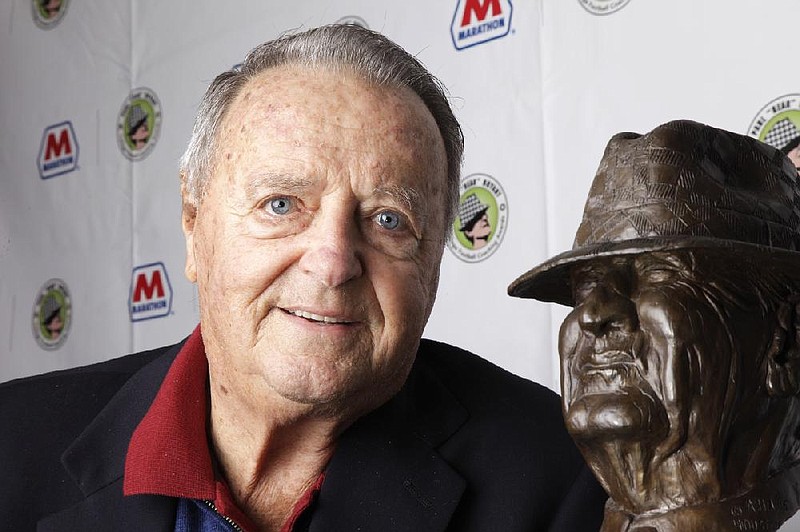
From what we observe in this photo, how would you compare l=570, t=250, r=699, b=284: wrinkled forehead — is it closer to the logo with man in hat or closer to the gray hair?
the gray hair

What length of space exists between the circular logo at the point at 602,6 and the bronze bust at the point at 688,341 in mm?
746

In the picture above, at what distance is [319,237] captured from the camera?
1.17 metres

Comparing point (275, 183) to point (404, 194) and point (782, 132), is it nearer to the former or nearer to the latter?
point (404, 194)

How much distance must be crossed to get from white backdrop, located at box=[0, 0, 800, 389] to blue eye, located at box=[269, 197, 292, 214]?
24.6 inches

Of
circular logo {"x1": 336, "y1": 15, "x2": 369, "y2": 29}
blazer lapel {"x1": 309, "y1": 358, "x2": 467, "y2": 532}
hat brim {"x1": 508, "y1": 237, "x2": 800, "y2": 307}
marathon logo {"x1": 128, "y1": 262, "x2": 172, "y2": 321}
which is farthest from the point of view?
marathon logo {"x1": 128, "y1": 262, "x2": 172, "y2": 321}

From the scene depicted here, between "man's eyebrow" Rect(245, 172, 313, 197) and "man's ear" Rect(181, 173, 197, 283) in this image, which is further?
"man's ear" Rect(181, 173, 197, 283)

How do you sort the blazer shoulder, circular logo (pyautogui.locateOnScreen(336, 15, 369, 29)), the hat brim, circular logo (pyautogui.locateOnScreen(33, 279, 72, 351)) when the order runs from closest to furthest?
1. the hat brim
2. the blazer shoulder
3. circular logo (pyautogui.locateOnScreen(336, 15, 369, 29))
4. circular logo (pyautogui.locateOnScreen(33, 279, 72, 351))

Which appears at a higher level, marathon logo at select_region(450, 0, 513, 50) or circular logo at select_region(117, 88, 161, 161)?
marathon logo at select_region(450, 0, 513, 50)

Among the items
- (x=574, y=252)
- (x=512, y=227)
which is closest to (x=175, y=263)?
(x=512, y=227)

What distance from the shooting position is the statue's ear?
0.91m

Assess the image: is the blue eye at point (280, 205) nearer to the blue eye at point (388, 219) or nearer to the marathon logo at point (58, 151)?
the blue eye at point (388, 219)

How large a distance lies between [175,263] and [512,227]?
0.77m

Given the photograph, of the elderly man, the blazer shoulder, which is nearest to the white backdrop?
the blazer shoulder

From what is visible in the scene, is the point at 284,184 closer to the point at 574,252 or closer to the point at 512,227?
the point at 574,252
